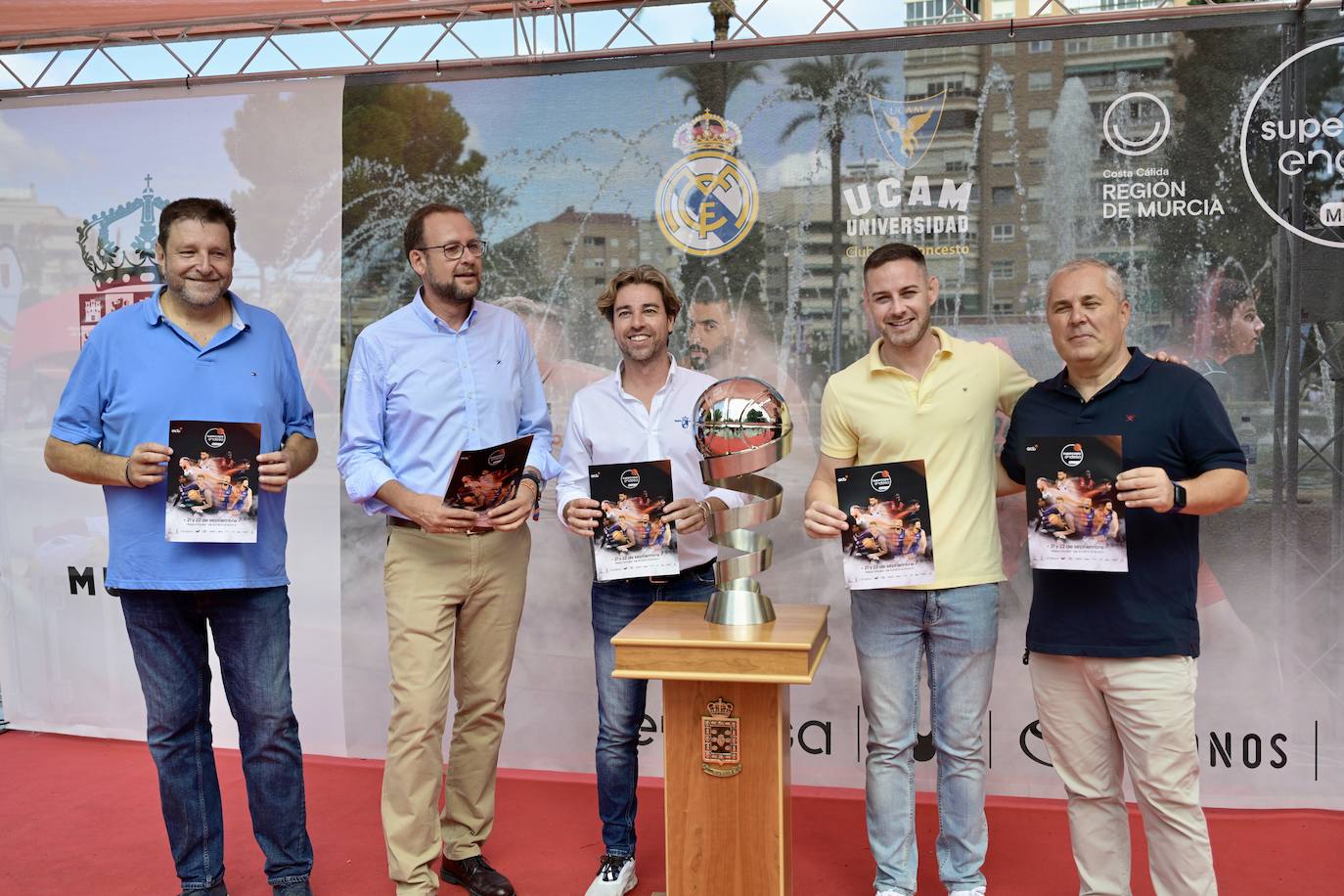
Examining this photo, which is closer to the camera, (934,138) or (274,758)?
(274,758)

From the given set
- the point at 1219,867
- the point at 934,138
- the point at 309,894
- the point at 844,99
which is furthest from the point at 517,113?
the point at 1219,867

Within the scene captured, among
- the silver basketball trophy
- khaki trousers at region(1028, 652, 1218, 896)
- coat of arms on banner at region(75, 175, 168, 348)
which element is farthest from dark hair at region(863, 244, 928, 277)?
coat of arms on banner at region(75, 175, 168, 348)

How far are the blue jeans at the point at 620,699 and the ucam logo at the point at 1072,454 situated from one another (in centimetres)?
122

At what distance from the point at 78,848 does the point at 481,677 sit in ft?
5.69

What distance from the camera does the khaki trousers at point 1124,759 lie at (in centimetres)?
287

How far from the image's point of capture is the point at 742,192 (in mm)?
4469

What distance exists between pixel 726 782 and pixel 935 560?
0.86 meters

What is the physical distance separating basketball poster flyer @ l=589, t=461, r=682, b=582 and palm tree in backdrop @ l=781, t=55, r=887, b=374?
1647mm

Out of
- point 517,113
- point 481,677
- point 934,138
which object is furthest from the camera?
point 517,113

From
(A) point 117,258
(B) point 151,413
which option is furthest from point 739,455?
(A) point 117,258

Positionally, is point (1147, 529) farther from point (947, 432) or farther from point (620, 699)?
point (620, 699)

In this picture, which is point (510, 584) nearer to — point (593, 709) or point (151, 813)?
point (593, 709)

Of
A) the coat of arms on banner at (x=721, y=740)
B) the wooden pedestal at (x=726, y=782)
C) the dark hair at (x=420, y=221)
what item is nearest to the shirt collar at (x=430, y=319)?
the dark hair at (x=420, y=221)

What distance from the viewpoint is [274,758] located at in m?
3.36
